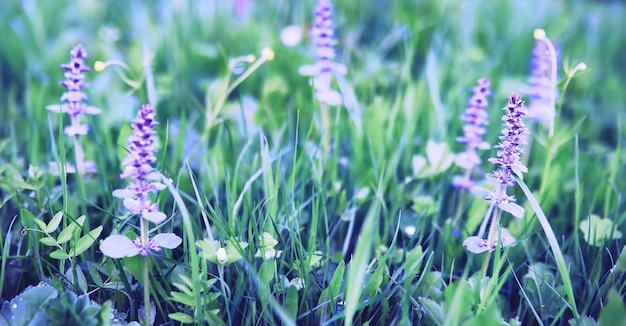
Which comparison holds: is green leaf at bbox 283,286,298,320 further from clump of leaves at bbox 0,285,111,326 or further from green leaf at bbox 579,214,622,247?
green leaf at bbox 579,214,622,247

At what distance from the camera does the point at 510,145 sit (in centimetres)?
155

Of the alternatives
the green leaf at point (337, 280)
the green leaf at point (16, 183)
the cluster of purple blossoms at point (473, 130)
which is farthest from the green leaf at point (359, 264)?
the green leaf at point (16, 183)

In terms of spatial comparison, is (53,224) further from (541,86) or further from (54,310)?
(541,86)

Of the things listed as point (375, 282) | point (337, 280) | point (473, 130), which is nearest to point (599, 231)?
point (473, 130)

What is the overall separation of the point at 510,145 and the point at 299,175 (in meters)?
0.85

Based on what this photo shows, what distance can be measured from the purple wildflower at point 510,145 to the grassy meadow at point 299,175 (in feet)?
0.06

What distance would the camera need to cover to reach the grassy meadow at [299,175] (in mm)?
1579

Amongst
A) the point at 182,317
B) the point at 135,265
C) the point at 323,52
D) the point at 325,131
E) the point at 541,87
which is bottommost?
the point at 182,317

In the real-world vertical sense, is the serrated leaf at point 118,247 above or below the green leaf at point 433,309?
above

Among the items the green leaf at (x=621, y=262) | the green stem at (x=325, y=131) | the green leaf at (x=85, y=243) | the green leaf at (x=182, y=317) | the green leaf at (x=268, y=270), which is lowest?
the green leaf at (x=182, y=317)

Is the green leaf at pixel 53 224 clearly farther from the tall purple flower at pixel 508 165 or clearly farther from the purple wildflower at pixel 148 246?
the tall purple flower at pixel 508 165

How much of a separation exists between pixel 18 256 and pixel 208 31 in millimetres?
2055

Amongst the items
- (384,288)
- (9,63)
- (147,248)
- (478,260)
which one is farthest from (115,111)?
(478,260)

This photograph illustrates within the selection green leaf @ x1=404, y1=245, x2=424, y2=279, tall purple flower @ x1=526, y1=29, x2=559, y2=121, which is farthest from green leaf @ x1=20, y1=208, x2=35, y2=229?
tall purple flower @ x1=526, y1=29, x2=559, y2=121
